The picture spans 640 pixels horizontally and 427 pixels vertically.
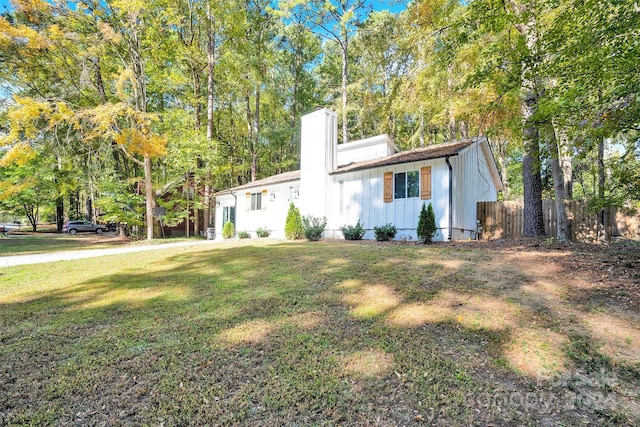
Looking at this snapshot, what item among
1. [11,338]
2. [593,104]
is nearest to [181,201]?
[11,338]

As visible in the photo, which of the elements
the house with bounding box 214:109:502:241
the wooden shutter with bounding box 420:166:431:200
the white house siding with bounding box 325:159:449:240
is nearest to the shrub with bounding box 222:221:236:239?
the house with bounding box 214:109:502:241

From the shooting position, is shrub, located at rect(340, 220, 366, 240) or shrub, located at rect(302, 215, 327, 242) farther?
shrub, located at rect(302, 215, 327, 242)

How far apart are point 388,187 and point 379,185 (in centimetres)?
43

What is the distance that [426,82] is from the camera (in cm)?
1070

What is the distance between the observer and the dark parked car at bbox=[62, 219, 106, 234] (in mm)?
27977

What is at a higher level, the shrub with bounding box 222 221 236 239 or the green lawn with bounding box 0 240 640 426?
the shrub with bounding box 222 221 236 239

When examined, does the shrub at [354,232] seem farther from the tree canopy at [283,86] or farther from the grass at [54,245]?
the grass at [54,245]

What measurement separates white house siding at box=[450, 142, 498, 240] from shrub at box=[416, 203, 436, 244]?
133 cm

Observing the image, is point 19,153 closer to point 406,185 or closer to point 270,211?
point 270,211

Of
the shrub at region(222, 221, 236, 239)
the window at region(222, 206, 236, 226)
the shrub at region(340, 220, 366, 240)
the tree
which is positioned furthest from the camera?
the window at region(222, 206, 236, 226)

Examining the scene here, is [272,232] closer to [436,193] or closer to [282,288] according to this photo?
[436,193]

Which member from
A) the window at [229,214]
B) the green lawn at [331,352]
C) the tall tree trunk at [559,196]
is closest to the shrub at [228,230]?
the window at [229,214]

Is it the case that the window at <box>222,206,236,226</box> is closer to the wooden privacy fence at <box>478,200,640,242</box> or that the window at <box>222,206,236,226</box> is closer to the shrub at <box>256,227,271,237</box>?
the shrub at <box>256,227,271,237</box>

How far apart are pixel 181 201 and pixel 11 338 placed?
1622 centimetres
